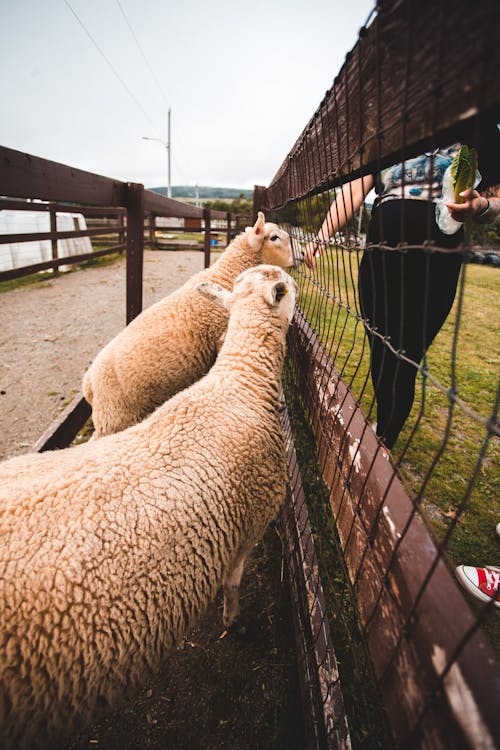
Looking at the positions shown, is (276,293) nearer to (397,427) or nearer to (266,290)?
(266,290)

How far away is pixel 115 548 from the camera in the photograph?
1230 millimetres

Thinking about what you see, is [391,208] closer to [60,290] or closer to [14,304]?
[14,304]

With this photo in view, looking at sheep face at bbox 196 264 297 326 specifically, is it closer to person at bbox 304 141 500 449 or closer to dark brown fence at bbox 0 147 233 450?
person at bbox 304 141 500 449

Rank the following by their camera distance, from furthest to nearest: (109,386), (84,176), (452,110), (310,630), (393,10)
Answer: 1. (109,386)
2. (84,176)
3. (310,630)
4. (393,10)
5. (452,110)

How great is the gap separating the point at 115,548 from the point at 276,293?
1.63m

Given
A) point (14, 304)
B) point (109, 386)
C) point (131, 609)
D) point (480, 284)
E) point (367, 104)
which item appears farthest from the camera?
point (480, 284)

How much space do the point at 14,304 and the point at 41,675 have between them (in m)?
7.61

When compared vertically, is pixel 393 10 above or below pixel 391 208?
above

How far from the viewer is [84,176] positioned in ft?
7.87

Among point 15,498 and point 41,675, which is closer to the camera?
point 41,675

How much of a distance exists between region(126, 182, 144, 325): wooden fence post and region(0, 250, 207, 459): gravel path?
4.49 feet

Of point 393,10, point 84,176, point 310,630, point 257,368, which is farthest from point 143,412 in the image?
point 393,10

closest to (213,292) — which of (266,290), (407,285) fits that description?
(266,290)

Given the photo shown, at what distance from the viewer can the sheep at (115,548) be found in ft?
3.60
